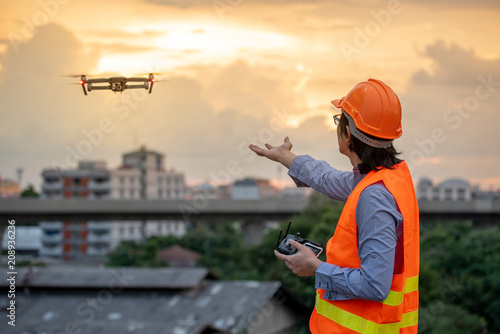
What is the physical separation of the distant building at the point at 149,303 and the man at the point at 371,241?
85.6ft

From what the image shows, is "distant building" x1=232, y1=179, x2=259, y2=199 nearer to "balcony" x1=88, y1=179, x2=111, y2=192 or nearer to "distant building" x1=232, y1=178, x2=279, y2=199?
"distant building" x1=232, y1=178, x2=279, y2=199

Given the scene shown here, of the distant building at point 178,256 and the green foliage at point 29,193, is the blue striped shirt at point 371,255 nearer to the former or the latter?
the green foliage at point 29,193

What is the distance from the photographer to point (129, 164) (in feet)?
306

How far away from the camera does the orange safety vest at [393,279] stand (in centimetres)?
309

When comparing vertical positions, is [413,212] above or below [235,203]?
above

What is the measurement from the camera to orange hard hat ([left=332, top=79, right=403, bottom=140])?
10.5 feet

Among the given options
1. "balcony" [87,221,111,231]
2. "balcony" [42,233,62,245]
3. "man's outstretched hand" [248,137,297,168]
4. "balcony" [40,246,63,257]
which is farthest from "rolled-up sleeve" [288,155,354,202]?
"balcony" [87,221,111,231]

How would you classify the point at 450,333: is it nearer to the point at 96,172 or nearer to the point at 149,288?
the point at 149,288

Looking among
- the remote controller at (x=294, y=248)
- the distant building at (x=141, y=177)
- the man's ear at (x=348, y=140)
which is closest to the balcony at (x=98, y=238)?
the distant building at (x=141, y=177)

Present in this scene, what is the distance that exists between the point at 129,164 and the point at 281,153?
91131mm

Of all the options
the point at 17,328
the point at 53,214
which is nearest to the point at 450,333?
the point at 17,328

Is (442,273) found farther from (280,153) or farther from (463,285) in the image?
(280,153)

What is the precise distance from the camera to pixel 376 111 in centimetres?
319

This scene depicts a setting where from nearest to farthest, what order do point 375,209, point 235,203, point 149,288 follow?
point 375,209 → point 149,288 → point 235,203
